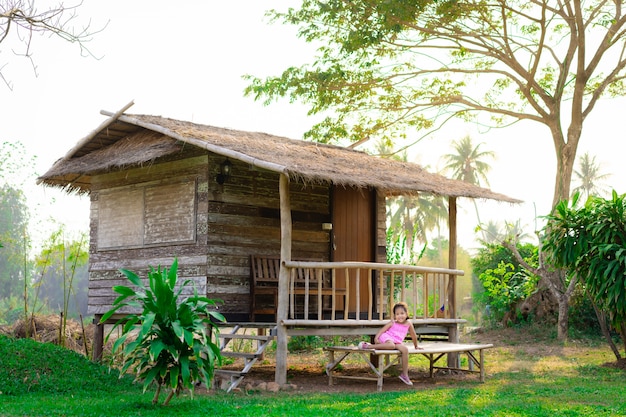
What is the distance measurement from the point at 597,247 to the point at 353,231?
4235 mm

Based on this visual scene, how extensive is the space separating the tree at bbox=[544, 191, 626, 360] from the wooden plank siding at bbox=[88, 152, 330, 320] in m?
4.04

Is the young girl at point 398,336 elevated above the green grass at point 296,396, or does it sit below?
above

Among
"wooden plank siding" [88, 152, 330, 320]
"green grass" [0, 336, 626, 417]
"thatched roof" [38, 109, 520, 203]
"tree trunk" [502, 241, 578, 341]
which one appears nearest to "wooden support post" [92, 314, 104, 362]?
"wooden plank siding" [88, 152, 330, 320]

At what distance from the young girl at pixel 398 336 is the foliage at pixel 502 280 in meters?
9.01

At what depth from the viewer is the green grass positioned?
9.09m

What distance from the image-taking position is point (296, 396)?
10.6 m

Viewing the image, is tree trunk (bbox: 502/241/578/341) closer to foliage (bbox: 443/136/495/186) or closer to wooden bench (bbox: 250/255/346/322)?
wooden bench (bbox: 250/255/346/322)

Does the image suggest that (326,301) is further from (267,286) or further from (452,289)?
(452,289)

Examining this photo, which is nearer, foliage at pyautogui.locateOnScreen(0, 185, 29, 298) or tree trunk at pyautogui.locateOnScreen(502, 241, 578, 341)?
tree trunk at pyautogui.locateOnScreen(502, 241, 578, 341)

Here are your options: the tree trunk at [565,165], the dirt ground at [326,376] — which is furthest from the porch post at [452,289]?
the tree trunk at [565,165]

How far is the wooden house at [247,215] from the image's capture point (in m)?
11.9

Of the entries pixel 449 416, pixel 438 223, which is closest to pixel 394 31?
pixel 449 416

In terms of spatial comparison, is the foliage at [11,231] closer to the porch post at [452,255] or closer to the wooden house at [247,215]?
the wooden house at [247,215]

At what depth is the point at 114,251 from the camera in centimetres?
1448
